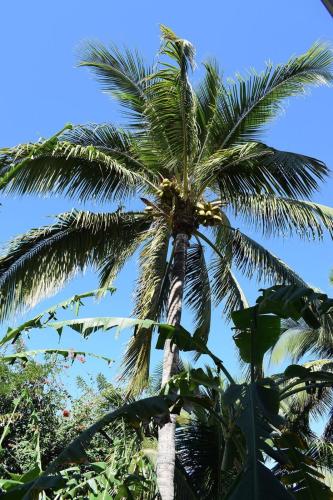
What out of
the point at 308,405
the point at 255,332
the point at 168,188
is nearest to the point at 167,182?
the point at 168,188

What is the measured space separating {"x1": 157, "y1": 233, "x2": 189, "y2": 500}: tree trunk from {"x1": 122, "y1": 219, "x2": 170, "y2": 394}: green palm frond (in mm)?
506

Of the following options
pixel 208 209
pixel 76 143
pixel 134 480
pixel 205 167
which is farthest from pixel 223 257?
pixel 134 480

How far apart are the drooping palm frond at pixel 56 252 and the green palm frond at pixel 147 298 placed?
491mm

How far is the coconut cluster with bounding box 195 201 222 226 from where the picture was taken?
9.29 metres

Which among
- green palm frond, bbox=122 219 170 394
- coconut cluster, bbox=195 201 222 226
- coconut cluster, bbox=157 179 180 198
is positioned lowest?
green palm frond, bbox=122 219 170 394

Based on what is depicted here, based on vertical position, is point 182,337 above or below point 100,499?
above

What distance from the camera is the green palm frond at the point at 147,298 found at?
8.92 meters

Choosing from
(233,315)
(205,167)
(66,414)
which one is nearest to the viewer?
(233,315)

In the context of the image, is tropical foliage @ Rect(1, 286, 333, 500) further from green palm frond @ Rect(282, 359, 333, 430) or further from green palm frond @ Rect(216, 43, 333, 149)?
green palm frond @ Rect(282, 359, 333, 430)

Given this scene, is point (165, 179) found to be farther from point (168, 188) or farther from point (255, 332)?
point (255, 332)

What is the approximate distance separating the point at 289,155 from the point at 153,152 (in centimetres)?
231

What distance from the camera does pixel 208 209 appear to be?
30.8 feet

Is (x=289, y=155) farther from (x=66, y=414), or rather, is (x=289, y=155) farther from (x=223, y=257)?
(x=66, y=414)

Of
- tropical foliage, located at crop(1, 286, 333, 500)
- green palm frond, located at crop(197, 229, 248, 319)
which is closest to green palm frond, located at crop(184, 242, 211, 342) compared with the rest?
green palm frond, located at crop(197, 229, 248, 319)
